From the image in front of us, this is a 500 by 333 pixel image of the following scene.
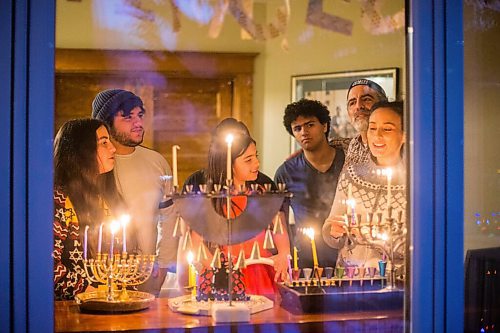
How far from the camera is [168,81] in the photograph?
1275 millimetres

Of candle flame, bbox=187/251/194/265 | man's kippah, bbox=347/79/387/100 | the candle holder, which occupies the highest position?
man's kippah, bbox=347/79/387/100

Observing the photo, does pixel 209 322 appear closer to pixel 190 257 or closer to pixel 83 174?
pixel 190 257

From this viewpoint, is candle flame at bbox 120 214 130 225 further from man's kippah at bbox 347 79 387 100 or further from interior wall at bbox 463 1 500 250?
interior wall at bbox 463 1 500 250

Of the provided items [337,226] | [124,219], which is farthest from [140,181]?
[337,226]

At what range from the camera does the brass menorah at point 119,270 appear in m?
1.28

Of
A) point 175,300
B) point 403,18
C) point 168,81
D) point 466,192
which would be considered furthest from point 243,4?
point 466,192

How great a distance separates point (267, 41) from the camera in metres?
1.34

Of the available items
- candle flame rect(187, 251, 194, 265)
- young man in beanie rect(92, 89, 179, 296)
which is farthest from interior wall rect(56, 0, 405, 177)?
candle flame rect(187, 251, 194, 265)

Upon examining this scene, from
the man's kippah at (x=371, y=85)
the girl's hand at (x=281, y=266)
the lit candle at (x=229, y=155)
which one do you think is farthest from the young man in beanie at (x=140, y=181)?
the man's kippah at (x=371, y=85)

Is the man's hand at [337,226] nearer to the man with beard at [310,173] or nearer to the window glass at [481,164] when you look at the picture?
the man with beard at [310,173]

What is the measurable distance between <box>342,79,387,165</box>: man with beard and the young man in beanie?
40 cm

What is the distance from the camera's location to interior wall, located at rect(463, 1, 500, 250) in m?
1.55

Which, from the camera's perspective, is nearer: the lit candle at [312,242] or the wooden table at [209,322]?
the wooden table at [209,322]

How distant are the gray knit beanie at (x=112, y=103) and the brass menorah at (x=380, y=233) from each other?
52 centimetres
